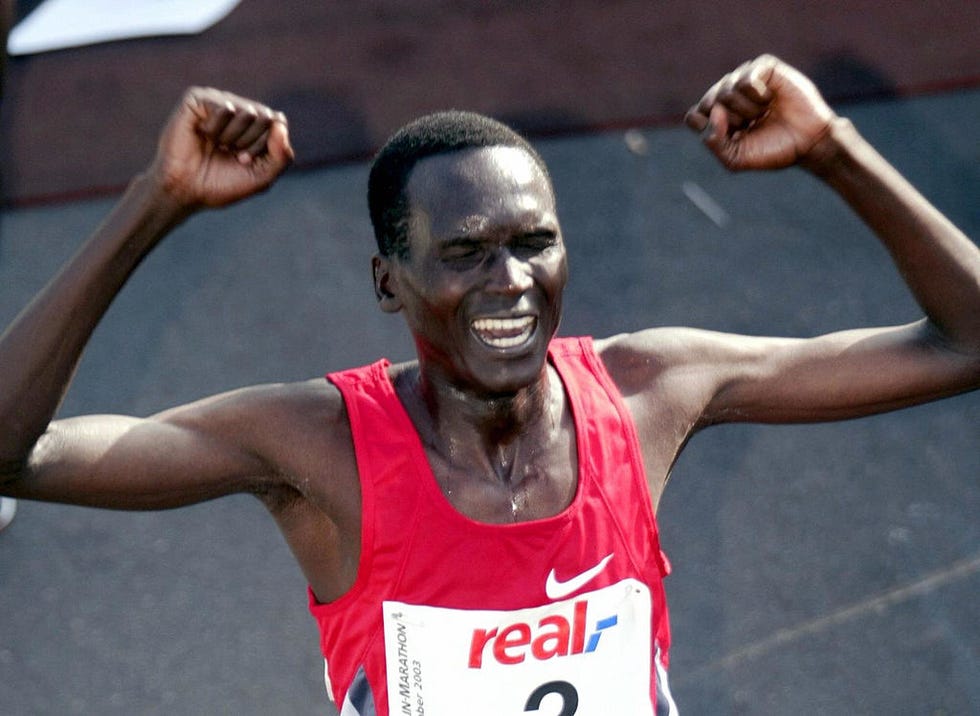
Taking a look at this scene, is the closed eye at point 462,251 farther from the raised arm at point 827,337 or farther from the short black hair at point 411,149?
the raised arm at point 827,337

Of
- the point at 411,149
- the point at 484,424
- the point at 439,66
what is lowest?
the point at 439,66

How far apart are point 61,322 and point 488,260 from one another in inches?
23.0

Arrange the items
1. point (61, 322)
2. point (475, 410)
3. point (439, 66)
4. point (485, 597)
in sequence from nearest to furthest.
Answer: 1. point (61, 322)
2. point (485, 597)
3. point (475, 410)
4. point (439, 66)

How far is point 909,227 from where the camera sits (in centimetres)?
212

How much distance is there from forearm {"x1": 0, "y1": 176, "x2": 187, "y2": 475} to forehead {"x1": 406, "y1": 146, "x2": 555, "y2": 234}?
0.35 m

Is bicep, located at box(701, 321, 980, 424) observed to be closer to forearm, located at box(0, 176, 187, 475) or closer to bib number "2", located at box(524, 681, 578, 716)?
bib number "2", located at box(524, 681, 578, 716)

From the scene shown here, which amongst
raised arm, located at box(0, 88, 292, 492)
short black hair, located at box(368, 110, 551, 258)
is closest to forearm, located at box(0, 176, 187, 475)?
raised arm, located at box(0, 88, 292, 492)

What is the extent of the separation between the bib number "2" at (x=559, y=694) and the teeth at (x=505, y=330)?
19.9 inches

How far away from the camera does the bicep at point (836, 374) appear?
2.17 meters

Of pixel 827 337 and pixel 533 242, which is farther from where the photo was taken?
pixel 827 337

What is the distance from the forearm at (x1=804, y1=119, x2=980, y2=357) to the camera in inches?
83.4

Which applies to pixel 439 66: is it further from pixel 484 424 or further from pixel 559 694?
pixel 559 694

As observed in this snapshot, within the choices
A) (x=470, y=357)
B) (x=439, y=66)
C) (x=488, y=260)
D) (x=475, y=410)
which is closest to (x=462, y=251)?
(x=488, y=260)

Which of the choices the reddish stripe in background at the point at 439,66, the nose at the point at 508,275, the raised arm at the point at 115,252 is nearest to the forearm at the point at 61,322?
the raised arm at the point at 115,252
